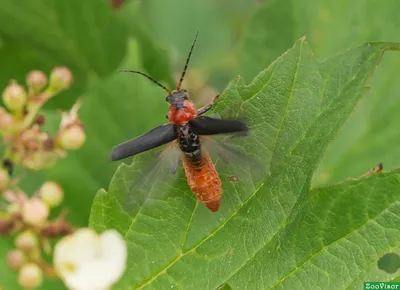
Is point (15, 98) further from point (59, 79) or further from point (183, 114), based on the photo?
point (183, 114)

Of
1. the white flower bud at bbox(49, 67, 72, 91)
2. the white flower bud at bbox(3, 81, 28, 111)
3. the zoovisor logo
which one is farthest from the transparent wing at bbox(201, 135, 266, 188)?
the white flower bud at bbox(3, 81, 28, 111)

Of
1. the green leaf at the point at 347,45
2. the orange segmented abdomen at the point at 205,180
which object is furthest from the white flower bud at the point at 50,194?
the green leaf at the point at 347,45

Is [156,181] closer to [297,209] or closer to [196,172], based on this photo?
[196,172]

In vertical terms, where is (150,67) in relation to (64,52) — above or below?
below

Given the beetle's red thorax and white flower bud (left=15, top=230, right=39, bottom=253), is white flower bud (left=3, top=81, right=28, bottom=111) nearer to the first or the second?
white flower bud (left=15, top=230, right=39, bottom=253)

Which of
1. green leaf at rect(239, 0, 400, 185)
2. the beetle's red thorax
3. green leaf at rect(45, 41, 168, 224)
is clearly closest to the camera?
the beetle's red thorax

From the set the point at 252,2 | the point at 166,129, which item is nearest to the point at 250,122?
the point at 166,129

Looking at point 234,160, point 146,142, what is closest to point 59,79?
point 146,142
